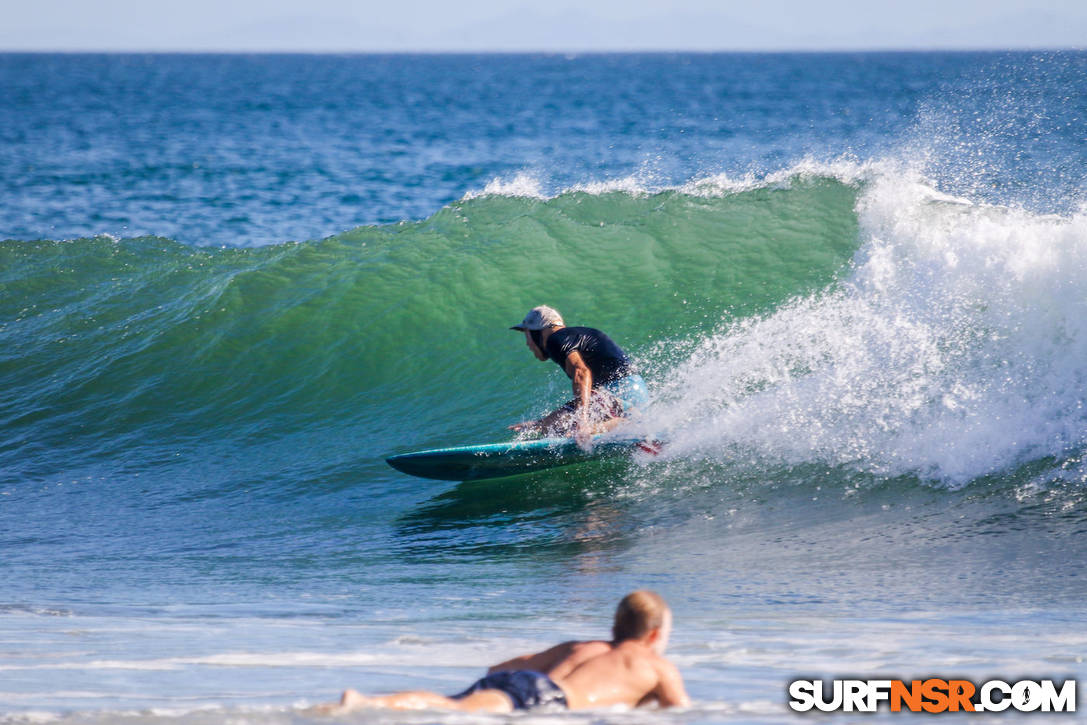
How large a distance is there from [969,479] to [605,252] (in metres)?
6.22

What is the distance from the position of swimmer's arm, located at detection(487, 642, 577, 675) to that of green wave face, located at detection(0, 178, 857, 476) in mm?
5676

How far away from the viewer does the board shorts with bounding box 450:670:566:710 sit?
3.49 metres

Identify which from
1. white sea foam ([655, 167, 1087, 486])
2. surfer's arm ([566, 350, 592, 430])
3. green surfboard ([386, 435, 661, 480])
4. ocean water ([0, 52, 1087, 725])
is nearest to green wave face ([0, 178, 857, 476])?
ocean water ([0, 52, 1087, 725])

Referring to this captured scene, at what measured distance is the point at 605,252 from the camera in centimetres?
1291

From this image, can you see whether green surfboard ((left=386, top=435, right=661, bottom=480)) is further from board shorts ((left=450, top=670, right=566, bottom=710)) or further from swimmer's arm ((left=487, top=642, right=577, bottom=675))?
board shorts ((left=450, top=670, right=566, bottom=710))

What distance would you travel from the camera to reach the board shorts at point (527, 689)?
11.5 ft

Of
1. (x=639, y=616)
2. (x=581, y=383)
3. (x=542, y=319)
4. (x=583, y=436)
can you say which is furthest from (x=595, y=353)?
(x=639, y=616)

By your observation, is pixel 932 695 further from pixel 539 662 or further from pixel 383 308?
pixel 383 308

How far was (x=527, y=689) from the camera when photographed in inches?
138

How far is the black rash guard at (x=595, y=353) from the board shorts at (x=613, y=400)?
1.9 inches

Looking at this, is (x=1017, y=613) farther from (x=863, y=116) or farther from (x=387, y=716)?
(x=863, y=116)

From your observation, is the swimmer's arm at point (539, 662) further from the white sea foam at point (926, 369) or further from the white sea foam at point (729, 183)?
the white sea foam at point (729, 183)

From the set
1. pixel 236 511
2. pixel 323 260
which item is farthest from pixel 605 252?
pixel 236 511

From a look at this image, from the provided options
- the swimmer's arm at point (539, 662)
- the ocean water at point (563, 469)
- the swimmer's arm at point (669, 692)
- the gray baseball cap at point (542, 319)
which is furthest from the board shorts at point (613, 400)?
the swimmer's arm at point (669, 692)
